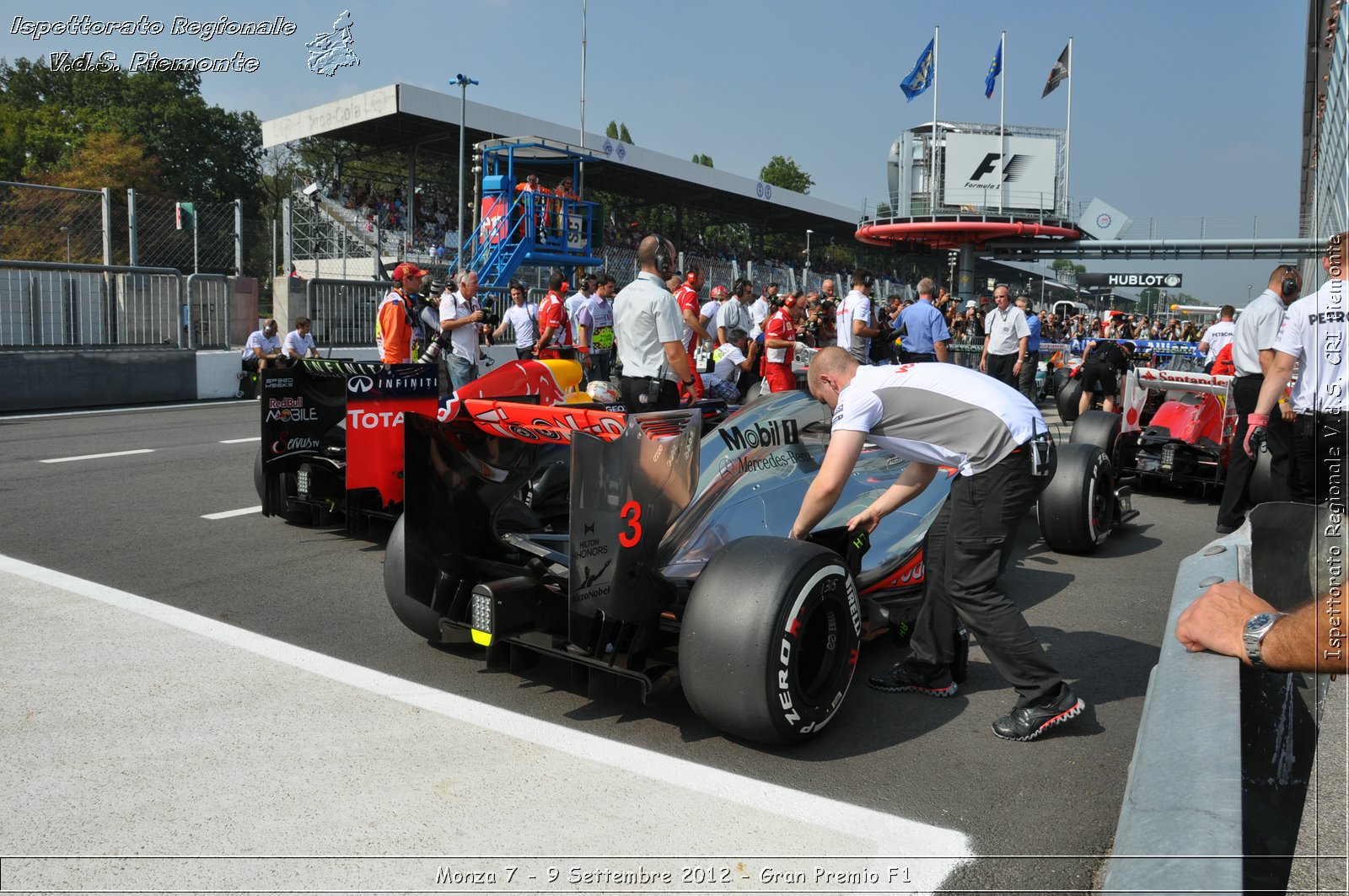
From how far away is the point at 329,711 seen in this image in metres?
3.59

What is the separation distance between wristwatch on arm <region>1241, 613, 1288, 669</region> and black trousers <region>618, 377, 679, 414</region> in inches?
185

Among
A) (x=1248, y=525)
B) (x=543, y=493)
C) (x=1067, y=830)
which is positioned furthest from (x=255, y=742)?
(x=1248, y=525)

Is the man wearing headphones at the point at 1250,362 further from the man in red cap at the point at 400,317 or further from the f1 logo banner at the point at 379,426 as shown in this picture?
the man in red cap at the point at 400,317

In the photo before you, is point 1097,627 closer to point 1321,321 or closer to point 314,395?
point 1321,321

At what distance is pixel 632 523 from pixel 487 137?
30.2 m

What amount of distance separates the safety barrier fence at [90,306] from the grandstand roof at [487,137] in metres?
14.8

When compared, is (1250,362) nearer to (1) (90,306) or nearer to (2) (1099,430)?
(2) (1099,430)

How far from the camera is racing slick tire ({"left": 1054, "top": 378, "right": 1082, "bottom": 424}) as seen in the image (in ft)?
42.6

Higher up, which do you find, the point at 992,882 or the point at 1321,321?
the point at 1321,321

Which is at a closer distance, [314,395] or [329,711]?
[329,711]

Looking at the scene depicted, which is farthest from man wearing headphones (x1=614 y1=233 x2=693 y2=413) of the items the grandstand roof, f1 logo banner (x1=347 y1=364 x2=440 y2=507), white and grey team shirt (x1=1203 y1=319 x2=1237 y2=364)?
the grandstand roof

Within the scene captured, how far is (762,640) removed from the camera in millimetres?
3158

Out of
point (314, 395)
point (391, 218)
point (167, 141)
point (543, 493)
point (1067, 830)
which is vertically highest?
point (167, 141)

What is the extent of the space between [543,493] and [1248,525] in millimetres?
2960
